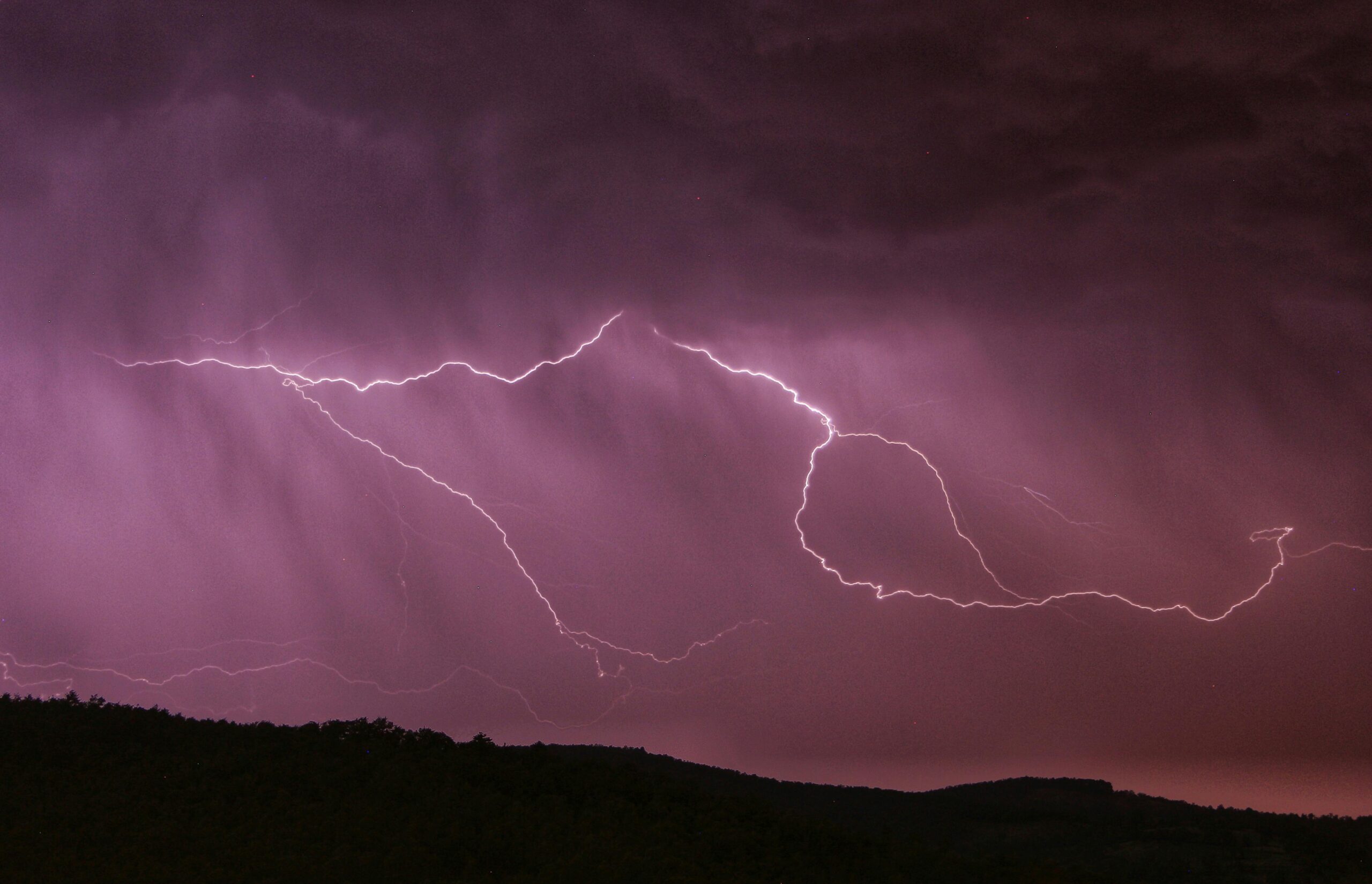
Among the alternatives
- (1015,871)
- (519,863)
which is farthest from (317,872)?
(1015,871)

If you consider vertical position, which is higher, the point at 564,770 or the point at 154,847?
the point at 564,770

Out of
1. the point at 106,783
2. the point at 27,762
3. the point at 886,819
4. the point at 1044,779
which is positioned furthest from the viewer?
the point at 1044,779

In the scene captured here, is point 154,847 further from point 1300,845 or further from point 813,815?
point 1300,845

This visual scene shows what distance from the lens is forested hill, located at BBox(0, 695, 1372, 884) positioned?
9.32 meters

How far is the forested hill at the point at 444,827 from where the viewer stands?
9.32 m

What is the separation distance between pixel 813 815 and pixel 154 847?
7.86 meters

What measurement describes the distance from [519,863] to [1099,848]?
10.4 metres

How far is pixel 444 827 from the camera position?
10.4m

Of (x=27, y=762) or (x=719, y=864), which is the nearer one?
(x=719, y=864)

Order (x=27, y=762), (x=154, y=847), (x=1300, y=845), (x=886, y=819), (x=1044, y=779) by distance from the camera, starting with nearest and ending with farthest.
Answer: (x=154, y=847)
(x=27, y=762)
(x=1300, y=845)
(x=886, y=819)
(x=1044, y=779)

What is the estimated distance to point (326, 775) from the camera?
39.5 feet

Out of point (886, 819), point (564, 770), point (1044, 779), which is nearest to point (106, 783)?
point (564, 770)

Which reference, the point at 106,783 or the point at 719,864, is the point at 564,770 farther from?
the point at 106,783

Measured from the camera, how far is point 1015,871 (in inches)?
390
